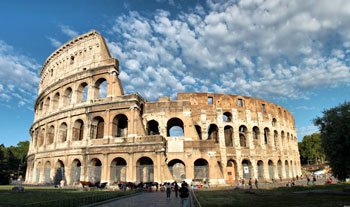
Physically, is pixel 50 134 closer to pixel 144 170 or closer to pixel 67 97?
pixel 67 97

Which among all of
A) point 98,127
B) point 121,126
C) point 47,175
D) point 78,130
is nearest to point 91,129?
point 98,127

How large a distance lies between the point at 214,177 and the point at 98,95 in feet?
53.0

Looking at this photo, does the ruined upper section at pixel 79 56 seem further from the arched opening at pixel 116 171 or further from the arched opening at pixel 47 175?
the arched opening at pixel 47 175

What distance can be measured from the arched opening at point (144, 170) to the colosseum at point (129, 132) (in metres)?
0.10

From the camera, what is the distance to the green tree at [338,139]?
1378cm

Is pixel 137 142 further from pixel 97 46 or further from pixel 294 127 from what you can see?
pixel 294 127

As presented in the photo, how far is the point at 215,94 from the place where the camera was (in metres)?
30.9

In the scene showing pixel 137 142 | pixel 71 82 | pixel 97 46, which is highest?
pixel 97 46

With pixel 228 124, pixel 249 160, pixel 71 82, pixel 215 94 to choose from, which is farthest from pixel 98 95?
pixel 249 160

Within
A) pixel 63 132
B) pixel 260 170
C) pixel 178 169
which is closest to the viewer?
pixel 63 132

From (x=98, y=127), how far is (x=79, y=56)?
9781 millimetres

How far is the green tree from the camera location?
13781 millimetres

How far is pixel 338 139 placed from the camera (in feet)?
45.7

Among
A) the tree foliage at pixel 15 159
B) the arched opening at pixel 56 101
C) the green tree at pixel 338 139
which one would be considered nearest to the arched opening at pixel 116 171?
the arched opening at pixel 56 101
